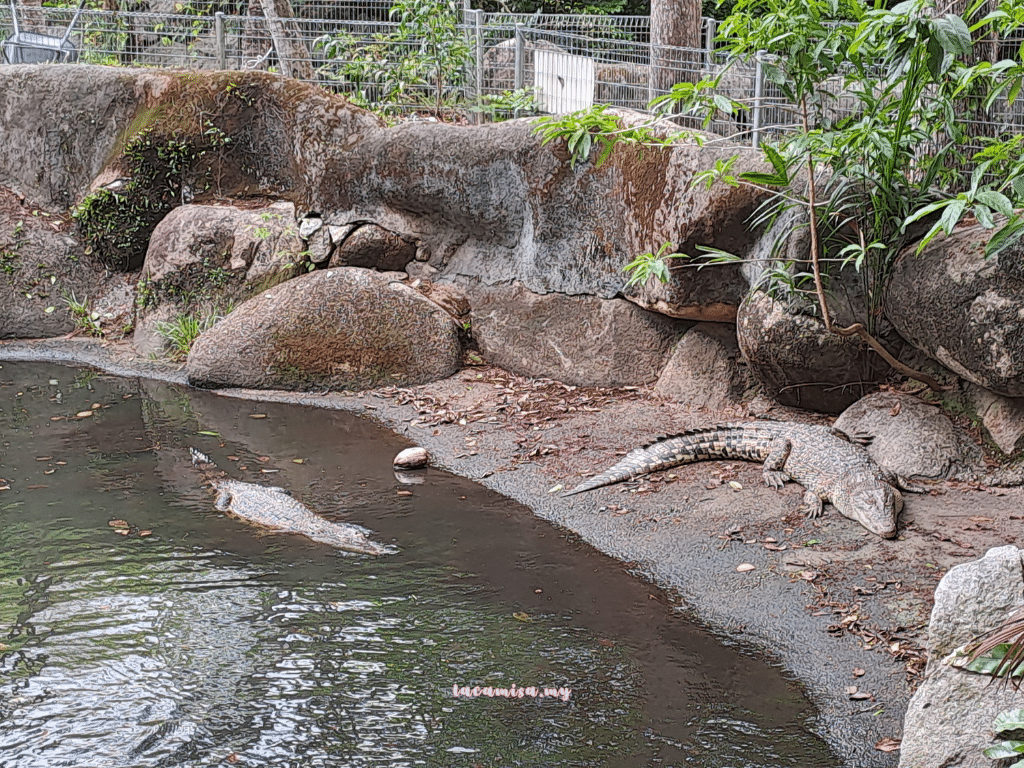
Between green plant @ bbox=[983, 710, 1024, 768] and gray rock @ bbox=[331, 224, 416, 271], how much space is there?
704 cm

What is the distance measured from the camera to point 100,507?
17.9 ft

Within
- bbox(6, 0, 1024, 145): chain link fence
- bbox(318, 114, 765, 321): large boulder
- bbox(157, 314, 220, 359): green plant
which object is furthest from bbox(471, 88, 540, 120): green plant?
bbox(157, 314, 220, 359): green plant

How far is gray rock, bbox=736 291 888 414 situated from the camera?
19.9 ft

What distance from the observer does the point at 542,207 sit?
7863 millimetres

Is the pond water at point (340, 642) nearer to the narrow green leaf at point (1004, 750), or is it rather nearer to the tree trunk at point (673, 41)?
the narrow green leaf at point (1004, 750)

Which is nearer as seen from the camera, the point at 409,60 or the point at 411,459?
the point at 411,459

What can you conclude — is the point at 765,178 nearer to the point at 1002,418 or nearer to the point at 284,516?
the point at 1002,418

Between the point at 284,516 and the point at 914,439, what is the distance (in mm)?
3573

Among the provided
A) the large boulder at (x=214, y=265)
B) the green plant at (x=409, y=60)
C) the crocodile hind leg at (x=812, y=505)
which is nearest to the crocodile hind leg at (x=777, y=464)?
the crocodile hind leg at (x=812, y=505)

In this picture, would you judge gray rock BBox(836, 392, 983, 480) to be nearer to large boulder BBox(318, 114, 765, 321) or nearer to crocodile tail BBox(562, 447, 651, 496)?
crocodile tail BBox(562, 447, 651, 496)

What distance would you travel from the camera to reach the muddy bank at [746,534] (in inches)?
152

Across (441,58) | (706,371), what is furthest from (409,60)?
(706,371)

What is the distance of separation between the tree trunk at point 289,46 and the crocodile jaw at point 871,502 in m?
8.17

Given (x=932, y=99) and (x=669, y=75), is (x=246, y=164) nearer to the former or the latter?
(x=669, y=75)
